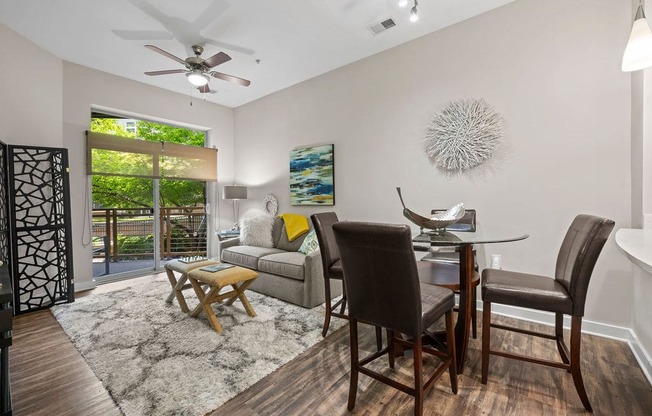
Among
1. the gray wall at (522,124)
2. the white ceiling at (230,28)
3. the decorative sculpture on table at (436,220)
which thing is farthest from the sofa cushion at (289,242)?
the white ceiling at (230,28)

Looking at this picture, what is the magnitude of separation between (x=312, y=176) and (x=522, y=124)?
2635 mm

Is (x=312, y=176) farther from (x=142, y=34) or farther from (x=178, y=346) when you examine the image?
(x=178, y=346)

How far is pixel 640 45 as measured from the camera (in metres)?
1.73

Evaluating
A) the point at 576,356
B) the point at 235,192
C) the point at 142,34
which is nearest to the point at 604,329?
the point at 576,356

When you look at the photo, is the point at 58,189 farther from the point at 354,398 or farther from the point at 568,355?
the point at 568,355

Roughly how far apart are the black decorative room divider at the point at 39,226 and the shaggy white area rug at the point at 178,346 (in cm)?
33

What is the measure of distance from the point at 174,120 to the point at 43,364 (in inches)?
152

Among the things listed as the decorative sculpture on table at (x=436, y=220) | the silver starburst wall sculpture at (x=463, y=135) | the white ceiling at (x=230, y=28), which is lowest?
the decorative sculpture on table at (x=436, y=220)

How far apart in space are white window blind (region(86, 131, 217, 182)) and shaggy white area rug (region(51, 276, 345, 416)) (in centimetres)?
193

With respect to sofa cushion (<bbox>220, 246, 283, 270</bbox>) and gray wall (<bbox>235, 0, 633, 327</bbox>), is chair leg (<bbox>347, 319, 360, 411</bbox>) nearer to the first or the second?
gray wall (<bbox>235, 0, 633, 327</bbox>)

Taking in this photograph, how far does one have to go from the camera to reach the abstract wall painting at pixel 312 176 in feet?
13.7

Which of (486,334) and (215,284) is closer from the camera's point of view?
(486,334)

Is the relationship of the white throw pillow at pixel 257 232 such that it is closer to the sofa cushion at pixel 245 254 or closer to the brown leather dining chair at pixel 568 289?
the sofa cushion at pixel 245 254

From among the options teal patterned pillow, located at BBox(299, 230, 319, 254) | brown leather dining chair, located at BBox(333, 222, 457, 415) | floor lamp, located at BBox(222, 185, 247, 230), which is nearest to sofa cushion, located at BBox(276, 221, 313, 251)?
teal patterned pillow, located at BBox(299, 230, 319, 254)
